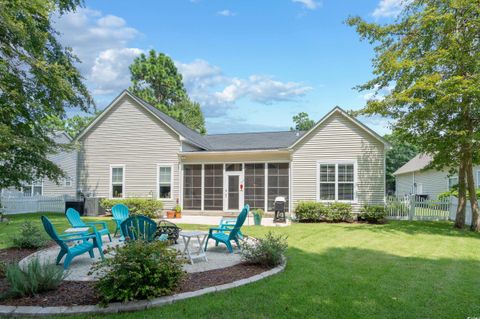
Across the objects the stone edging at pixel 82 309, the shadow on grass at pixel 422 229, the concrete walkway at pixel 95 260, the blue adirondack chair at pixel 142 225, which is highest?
the blue adirondack chair at pixel 142 225

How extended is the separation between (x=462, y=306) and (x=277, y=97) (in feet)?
111

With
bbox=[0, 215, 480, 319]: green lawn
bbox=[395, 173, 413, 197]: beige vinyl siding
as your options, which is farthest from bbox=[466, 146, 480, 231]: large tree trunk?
bbox=[395, 173, 413, 197]: beige vinyl siding

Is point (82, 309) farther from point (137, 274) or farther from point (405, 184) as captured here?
point (405, 184)

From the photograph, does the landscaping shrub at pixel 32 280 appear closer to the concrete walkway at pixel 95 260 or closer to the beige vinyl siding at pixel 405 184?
the concrete walkway at pixel 95 260

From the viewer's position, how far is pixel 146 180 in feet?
59.8

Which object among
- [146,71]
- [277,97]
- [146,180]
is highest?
[146,71]

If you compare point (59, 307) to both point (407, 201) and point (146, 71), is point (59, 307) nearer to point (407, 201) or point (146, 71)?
point (407, 201)

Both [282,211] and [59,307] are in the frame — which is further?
[282,211]

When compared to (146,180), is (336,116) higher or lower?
higher

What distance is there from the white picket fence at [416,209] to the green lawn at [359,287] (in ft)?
23.2

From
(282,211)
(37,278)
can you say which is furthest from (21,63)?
(282,211)

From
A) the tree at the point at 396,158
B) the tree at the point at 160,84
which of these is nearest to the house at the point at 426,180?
the tree at the point at 396,158

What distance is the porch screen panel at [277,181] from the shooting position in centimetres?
1686

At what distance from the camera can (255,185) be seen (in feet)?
56.5
